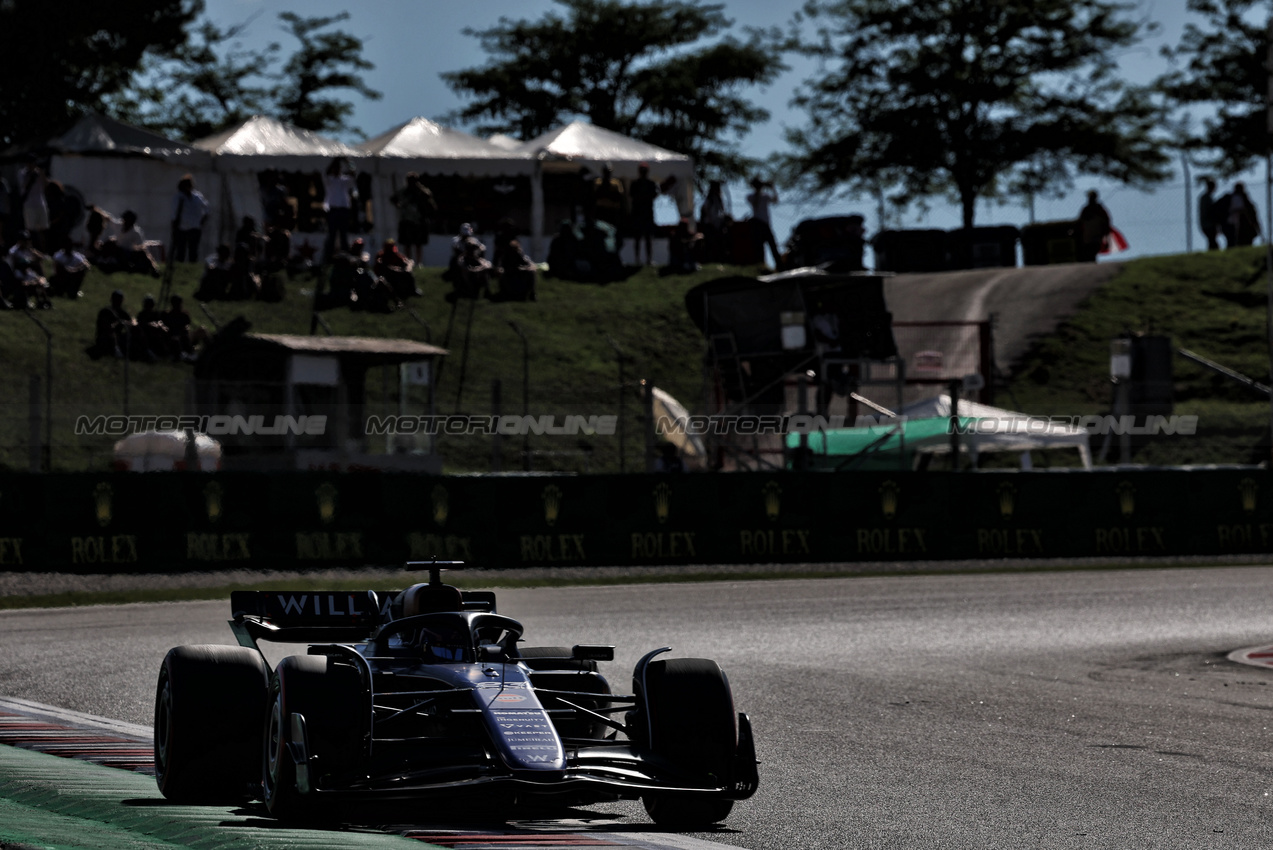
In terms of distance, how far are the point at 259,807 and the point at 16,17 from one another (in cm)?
4164

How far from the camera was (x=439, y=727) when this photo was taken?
21.9 feet

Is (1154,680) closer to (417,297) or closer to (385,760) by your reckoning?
(385,760)

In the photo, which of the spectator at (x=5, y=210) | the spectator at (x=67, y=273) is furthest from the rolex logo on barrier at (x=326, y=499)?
the spectator at (x=5, y=210)

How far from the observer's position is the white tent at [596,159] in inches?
1404

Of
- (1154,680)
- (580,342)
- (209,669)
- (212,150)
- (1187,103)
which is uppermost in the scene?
(1187,103)

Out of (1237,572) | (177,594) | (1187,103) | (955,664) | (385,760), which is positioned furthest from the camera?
(1187,103)

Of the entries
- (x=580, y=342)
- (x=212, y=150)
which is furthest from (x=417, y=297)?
(x=212, y=150)

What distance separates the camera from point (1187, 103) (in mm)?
51469

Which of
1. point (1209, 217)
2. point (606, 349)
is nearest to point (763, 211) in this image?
point (606, 349)

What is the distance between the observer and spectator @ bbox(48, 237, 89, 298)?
28453 mm

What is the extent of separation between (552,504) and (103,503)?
5036mm

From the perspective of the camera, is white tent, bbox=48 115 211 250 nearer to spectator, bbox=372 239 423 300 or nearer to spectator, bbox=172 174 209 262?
spectator, bbox=172 174 209 262

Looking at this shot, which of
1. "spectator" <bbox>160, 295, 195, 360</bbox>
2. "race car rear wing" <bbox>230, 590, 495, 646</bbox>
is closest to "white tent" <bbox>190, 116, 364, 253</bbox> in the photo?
"spectator" <bbox>160, 295, 195, 360</bbox>

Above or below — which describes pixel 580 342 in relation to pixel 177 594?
above
